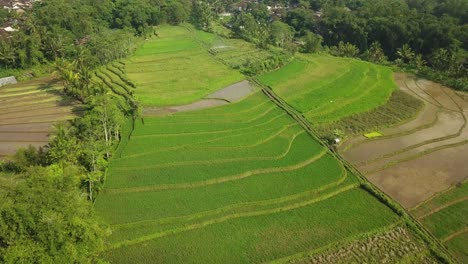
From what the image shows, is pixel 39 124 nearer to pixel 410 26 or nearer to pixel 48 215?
pixel 48 215

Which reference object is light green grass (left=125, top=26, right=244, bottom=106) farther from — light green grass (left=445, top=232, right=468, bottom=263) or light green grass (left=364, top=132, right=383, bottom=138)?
light green grass (left=445, top=232, right=468, bottom=263)

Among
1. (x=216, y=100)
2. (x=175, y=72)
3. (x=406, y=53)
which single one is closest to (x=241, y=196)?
(x=216, y=100)

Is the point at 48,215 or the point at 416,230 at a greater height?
the point at 48,215

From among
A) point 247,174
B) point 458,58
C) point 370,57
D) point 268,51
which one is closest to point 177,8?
point 268,51

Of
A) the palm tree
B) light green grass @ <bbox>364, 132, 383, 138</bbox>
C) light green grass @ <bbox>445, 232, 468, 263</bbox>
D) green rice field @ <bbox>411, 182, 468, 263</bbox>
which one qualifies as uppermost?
the palm tree

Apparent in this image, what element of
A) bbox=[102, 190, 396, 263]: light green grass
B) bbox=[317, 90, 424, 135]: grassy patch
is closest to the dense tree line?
bbox=[102, 190, 396, 263]: light green grass

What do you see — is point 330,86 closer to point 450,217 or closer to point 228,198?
point 450,217
